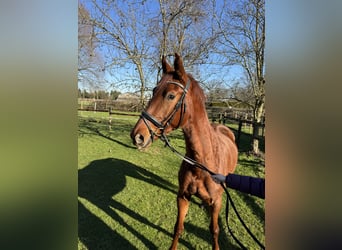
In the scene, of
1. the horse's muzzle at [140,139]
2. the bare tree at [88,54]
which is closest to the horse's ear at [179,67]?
the horse's muzzle at [140,139]

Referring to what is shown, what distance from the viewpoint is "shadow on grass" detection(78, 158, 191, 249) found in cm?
275

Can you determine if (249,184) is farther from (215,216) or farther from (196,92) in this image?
(215,216)

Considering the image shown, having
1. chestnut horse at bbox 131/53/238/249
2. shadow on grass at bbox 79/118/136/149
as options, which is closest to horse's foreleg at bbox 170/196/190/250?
chestnut horse at bbox 131/53/238/249

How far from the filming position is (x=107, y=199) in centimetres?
388

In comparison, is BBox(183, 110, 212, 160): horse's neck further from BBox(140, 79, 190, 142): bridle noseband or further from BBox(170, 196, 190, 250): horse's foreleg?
BBox(170, 196, 190, 250): horse's foreleg

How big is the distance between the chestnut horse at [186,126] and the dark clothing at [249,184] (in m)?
0.77

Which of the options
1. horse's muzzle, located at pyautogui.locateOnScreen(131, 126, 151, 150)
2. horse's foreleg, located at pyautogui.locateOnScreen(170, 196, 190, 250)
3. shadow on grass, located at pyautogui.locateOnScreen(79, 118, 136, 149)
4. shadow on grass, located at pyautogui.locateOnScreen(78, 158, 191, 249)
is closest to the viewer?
horse's muzzle, located at pyautogui.locateOnScreen(131, 126, 151, 150)

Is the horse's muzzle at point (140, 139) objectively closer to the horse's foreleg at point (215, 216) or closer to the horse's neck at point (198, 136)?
the horse's neck at point (198, 136)

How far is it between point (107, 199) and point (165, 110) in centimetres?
268

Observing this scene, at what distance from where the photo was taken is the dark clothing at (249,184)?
3.35ft

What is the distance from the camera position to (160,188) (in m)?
4.45
